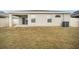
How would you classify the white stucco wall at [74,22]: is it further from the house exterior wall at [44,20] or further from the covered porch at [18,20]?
the covered porch at [18,20]

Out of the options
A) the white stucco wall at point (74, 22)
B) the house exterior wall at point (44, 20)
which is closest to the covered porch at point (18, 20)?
the house exterior wall at point (44, 20)

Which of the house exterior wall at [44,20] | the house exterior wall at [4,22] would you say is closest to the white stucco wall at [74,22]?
the house exterior wall at [44,20]

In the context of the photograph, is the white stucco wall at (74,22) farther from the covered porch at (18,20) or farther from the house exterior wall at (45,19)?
the covered porch at (18,20)

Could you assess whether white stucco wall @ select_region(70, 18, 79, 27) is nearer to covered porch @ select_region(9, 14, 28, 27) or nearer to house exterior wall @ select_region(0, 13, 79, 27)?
house exterior wall @ select_region(0, 13, 79, 27)

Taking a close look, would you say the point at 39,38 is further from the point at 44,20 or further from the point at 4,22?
the point at 4,22

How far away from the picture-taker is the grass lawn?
2.41 metres

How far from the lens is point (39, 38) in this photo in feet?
7.94

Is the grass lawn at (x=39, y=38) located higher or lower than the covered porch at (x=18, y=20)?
lower

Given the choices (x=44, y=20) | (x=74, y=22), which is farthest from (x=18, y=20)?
(x=74, y=22)

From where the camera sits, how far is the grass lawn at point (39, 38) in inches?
94.8
